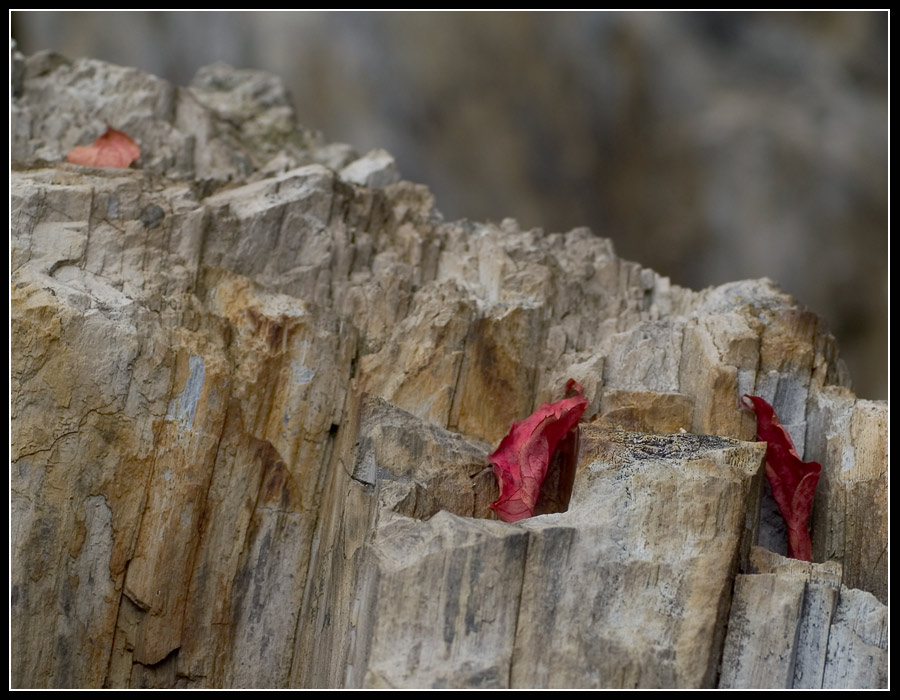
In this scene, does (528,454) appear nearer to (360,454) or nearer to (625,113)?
(360,454)

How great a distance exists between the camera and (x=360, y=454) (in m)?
6.73

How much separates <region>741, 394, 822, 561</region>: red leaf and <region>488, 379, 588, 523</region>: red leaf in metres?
1.44

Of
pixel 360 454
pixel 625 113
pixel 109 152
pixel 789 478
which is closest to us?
pixel 360 454

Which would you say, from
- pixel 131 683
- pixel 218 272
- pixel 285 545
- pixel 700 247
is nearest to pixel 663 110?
pixel 700 247

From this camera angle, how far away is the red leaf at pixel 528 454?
6.57 meters

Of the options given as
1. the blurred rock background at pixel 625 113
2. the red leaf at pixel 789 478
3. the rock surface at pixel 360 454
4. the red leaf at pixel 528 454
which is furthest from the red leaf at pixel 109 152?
the blurred rock background at pixel 625 113

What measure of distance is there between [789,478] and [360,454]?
3286 millimetres

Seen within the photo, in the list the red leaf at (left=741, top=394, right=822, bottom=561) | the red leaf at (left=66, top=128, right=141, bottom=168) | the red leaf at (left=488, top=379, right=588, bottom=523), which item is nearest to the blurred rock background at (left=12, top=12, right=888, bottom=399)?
the red leaf at (left=66, top=128, right=141, bottom=168)

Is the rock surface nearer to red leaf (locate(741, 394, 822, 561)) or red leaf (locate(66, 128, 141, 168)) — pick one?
red leaf (locate(741, 394, 822, 561))

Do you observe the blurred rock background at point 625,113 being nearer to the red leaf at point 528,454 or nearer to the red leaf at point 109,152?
the red leaf at point 109,152

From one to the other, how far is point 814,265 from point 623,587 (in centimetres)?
1396

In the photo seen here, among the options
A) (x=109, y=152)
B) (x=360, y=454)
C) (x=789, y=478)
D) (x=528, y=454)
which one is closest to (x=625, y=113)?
(x=109, y=152)

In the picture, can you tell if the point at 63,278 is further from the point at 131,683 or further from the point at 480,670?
the point at 480,670

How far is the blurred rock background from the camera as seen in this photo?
17.8m
